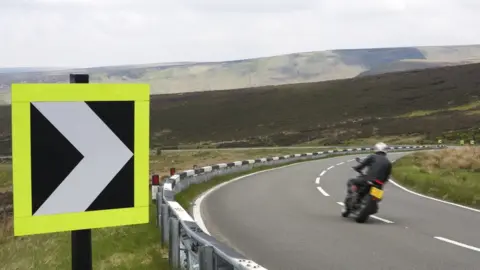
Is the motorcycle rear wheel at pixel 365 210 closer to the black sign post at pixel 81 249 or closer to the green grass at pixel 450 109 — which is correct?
the black sign post at pixel 81 249

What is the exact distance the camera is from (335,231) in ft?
39.7

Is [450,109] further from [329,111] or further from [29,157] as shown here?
[29,157]

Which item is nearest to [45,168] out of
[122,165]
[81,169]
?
[81,169]

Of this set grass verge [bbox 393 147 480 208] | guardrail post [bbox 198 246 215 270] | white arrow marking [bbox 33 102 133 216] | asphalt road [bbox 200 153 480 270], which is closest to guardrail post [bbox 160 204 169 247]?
asphalt road [bbox 200 153 480 270]

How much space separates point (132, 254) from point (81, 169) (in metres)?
6.07

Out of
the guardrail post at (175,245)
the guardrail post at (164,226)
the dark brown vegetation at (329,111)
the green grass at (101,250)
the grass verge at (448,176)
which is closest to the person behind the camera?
the guardrail post at (175,245)

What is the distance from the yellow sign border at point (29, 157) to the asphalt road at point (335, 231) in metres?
5.39

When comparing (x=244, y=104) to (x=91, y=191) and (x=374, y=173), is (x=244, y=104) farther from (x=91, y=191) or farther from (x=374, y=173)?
(x=91, y=191)

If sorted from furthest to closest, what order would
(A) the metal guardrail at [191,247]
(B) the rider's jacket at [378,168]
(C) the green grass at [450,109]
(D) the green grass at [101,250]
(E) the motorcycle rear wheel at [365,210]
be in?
(C) the green grass at [450,109], (B) the rider's jacket at [378,168], (E) the motorcycle rear wheel at [365,210], (D) the green grass at [101,250], (A) the metal guardrail at [191,247]

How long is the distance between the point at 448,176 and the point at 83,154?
2135cm

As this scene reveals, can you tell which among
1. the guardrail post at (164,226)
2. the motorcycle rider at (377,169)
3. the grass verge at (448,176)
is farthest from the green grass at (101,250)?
the grass verge at (448,176)

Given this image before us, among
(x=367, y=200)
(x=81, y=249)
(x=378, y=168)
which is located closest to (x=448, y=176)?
(x=378, y=168)

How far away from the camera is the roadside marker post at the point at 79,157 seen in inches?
132

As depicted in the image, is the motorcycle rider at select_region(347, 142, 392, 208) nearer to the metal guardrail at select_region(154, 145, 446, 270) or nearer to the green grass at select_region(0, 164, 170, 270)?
the metal guardrail at select_region(154, 145, 446, 270)
